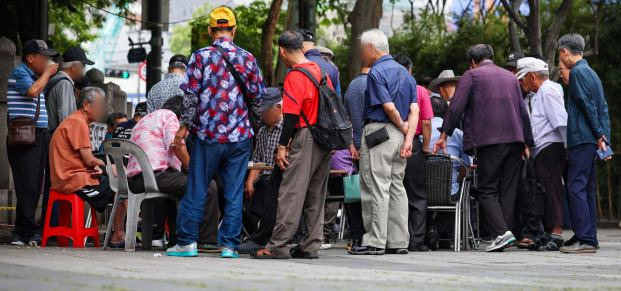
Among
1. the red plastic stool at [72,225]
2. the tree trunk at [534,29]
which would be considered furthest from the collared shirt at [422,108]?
the tree trunk at [534,29]

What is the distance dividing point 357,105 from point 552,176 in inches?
85.6

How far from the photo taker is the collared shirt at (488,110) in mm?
13117

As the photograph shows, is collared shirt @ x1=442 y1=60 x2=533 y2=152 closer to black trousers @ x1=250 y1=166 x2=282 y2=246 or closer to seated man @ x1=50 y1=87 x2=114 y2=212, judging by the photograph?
black trousers @ x1=250 y1=166 x2=282 y2=246

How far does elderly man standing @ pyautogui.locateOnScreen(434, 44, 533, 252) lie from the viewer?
13086mm

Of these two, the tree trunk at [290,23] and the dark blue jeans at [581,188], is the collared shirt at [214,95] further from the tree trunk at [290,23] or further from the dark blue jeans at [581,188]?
the tree trunk at [290,23]

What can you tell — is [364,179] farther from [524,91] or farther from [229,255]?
[524,91]

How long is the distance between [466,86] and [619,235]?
6.17 metres

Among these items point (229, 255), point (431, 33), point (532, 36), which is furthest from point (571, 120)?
point (431, 33)

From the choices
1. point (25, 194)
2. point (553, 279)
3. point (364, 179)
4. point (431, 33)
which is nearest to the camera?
point (553, 279)

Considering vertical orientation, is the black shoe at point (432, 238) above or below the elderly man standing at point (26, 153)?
below

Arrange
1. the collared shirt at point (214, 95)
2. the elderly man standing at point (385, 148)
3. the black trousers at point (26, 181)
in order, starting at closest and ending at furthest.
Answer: the collared shirt at point (214, 95) → the elderly man standing at point (385, 148) → the black trousers at point (26, 181)

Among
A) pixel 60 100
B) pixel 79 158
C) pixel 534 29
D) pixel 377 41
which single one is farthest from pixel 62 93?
pixel 534 29

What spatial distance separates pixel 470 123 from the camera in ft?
43.6

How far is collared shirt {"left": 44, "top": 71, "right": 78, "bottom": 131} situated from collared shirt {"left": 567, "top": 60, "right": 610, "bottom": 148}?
4.92 m
